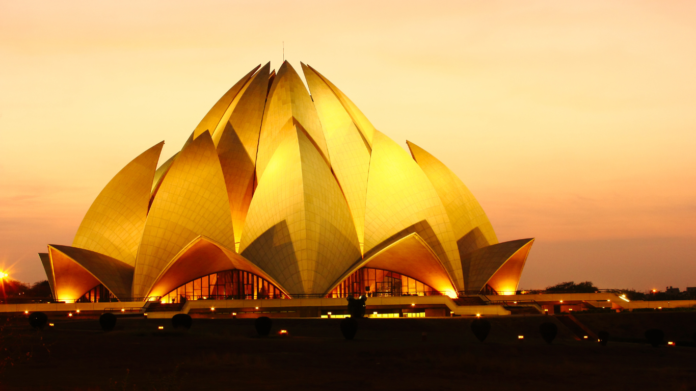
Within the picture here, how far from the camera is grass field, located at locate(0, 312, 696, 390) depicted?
49.8 ft

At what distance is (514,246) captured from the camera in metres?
42.0

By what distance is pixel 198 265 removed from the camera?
39.7 m

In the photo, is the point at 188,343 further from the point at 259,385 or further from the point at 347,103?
the point at 347,103

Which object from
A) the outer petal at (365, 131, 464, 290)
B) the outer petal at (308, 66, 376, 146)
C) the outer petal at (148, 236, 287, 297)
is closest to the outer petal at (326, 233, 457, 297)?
the outer petal at (365, 131, 464, 290)

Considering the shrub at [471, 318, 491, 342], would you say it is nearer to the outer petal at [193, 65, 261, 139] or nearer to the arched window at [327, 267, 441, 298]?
the arched window at [327, 267, 441, 298]

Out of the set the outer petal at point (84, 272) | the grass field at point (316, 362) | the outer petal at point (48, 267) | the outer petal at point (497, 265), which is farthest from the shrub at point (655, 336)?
the outer petal at point (48, 267)

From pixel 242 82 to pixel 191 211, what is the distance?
40.7 feet

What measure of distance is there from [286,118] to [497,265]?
52.3ft

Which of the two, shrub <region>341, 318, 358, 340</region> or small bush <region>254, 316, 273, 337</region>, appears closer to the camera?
shrub <region>341, 318, 358, 340</region>

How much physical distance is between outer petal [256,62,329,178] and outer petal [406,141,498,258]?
769 cm

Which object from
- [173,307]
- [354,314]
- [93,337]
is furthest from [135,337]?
[173,307]

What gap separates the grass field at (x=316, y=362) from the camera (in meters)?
15.2

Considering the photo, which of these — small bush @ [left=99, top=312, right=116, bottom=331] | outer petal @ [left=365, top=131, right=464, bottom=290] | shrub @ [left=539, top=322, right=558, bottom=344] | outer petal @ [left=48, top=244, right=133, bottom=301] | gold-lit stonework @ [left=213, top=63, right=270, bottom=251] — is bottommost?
shrub @ [left=539, top=322, right=558, bottom=344]

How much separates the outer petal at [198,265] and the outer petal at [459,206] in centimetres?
1473
